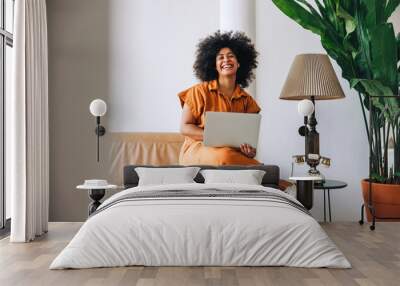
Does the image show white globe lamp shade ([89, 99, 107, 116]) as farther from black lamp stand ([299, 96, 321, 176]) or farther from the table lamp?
black lamp stand ([299, 96, 321, 176])

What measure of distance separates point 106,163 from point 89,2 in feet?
5.71

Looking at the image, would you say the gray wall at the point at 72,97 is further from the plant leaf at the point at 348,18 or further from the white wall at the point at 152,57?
the plant leaf at the point at 348,18

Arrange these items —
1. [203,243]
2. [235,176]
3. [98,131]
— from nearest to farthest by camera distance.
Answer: [203,243]
[235,176]
[98,131]

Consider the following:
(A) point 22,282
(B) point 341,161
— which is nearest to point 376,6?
(B) point 341,161

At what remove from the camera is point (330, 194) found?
229 inches

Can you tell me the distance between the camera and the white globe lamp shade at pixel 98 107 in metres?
5.30

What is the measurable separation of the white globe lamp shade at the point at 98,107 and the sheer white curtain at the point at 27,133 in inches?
32.2

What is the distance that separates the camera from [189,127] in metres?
4.87

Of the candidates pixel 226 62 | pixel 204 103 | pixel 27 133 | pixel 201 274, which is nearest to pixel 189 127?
pixel 204 103

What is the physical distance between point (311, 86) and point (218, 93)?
0.87 m

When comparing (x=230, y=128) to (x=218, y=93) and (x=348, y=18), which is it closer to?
(x=218, y=93)

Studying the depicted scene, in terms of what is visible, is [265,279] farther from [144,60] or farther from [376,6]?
[144,60]

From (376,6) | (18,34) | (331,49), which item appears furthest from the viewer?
(331,49)

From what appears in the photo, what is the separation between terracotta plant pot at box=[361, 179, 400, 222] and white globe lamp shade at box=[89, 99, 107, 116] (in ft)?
8.58
